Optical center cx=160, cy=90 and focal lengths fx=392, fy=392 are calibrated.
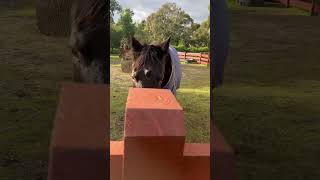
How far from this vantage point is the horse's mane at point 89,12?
149 centimetres

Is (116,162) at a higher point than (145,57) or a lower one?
lower

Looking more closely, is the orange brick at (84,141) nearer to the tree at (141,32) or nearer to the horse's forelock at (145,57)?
the horse's forelock at (145,57)

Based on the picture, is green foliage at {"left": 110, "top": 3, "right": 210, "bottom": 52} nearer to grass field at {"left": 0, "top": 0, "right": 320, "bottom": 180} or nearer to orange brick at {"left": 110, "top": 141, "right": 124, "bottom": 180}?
grass field at {"left": 0, "top": 0, "right": 320, "bottom": 180}

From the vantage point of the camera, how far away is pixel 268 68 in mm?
2115

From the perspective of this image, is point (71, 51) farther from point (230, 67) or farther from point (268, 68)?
point (268, 68)

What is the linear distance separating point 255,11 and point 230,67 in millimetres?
301

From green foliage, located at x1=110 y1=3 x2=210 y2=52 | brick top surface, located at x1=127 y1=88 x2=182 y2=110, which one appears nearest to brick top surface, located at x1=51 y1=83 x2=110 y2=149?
brick top surface, located at x1=127 y1=88 x2=182 y2=110

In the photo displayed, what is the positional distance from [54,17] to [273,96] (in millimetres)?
1179

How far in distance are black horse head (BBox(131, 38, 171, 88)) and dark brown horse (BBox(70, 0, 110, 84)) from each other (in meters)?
0.13

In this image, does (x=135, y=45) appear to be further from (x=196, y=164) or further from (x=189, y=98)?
(x=196, y=164)

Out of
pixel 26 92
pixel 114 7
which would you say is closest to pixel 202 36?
pixel 114 7

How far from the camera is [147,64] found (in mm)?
1580

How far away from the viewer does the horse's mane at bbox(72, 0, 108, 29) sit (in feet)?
4.90

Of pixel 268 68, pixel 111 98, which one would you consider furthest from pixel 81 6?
pixel 268 68
